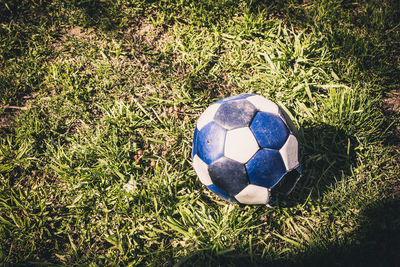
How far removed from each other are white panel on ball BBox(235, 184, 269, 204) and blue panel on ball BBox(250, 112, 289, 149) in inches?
12.6

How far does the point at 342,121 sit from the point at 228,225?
5.07 feet

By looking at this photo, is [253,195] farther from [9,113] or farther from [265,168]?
[9,113]

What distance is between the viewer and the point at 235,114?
1764mm

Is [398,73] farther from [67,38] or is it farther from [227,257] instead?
[67,38]

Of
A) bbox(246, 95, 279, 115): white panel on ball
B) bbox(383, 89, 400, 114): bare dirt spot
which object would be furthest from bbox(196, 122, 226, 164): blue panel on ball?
bbox(383, 89, 400, 114): bare dirt spot

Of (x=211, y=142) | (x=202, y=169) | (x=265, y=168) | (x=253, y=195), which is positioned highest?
(x=211, y=142)

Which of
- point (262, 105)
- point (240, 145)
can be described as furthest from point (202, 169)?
point (262, 105)

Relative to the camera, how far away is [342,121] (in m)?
2.32

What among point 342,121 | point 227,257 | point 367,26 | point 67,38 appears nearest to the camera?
point 227,257

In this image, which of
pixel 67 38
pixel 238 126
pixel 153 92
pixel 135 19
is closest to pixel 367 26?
pixel 238 126

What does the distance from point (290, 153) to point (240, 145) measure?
1.32ft

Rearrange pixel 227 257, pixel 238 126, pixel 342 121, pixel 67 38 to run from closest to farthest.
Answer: pixel 238 126 < pixel 227 257 < pixel 342 121 < pixel 67 38

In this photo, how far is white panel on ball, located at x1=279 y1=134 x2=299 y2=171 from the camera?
5.59ft

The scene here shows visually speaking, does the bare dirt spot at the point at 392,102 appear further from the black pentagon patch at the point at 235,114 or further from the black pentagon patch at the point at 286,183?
the black pentagon patch at the point at 235,114
